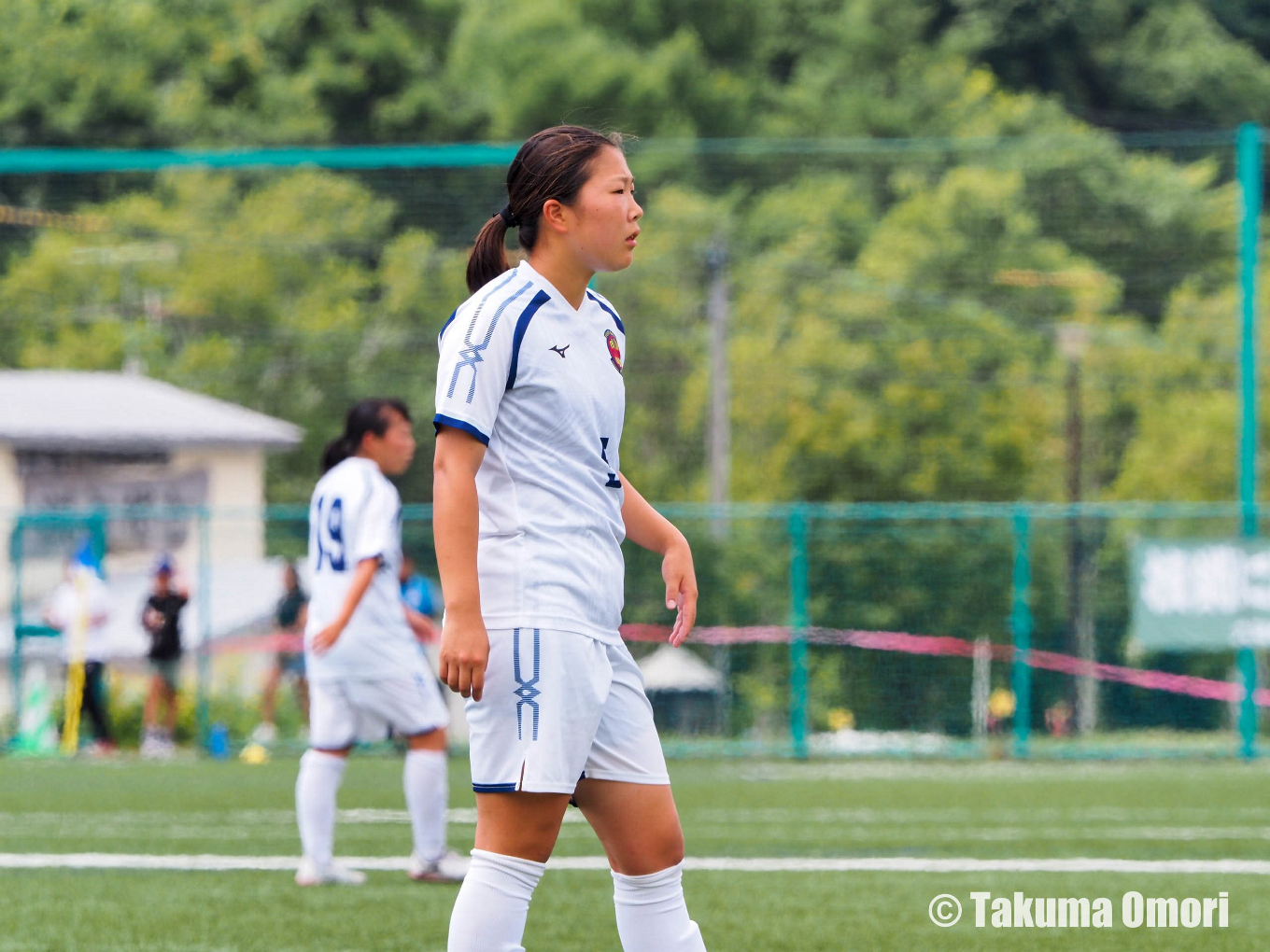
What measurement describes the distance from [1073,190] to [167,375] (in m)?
14.5

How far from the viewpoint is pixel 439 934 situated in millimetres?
5203

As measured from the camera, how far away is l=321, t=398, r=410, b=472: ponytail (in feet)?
21.5

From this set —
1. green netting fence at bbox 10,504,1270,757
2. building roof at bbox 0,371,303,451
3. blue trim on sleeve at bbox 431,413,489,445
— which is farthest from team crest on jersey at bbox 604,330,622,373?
building roof at bbox 0,371,303,451

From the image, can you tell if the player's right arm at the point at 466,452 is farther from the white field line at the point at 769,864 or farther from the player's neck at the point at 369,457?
the white field line at the point at 769,864

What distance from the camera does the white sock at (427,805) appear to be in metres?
6.29

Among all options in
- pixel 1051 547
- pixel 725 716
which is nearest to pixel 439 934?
A: pixel 725 716

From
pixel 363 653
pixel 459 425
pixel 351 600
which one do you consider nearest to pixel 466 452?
pixel 459 425

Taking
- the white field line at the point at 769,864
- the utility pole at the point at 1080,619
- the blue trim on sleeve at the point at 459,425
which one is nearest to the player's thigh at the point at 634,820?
the blue trim on sleeve at the point at 459,425

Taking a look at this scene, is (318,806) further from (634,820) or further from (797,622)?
(797,622)

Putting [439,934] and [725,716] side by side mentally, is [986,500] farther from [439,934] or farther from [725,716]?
[439,934]

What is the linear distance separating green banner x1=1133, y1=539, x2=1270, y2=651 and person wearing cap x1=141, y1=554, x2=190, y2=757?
758 centimetres

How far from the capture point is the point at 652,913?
11.1ft

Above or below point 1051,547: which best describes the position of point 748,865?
below

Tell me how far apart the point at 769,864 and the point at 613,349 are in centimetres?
373
